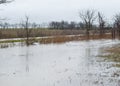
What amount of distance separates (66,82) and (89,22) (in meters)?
92.7

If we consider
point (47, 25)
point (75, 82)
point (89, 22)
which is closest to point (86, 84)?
point (75, 82)

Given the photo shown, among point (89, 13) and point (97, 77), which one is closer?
point (97, 77)

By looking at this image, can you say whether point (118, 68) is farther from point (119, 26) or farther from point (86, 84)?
point (119, 26)

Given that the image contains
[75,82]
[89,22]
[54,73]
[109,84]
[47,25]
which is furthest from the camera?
[47,25]

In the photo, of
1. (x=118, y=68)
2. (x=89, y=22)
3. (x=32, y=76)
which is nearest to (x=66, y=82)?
(x=32, y=76)

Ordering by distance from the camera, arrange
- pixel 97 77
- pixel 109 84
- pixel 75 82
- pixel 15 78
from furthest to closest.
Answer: pixel 15 78, pixel 97 77, pixel 75 82, pixel 109 84

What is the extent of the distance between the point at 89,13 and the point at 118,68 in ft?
306

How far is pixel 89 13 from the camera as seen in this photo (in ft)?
Result: 362

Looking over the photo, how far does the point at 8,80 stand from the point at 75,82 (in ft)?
12.6

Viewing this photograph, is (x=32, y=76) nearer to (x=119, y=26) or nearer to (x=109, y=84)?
(x=109, y=84)

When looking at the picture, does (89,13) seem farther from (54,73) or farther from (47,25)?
(54,73)

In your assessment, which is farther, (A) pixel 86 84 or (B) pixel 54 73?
(B) pixel 54 73

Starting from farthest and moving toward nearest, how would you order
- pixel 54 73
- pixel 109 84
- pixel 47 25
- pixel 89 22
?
pixel 47 25 → pixel 89 22 → pixel 54 73 → pixel 109 84

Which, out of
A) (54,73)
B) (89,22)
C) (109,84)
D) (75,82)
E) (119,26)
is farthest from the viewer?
(89,22)
